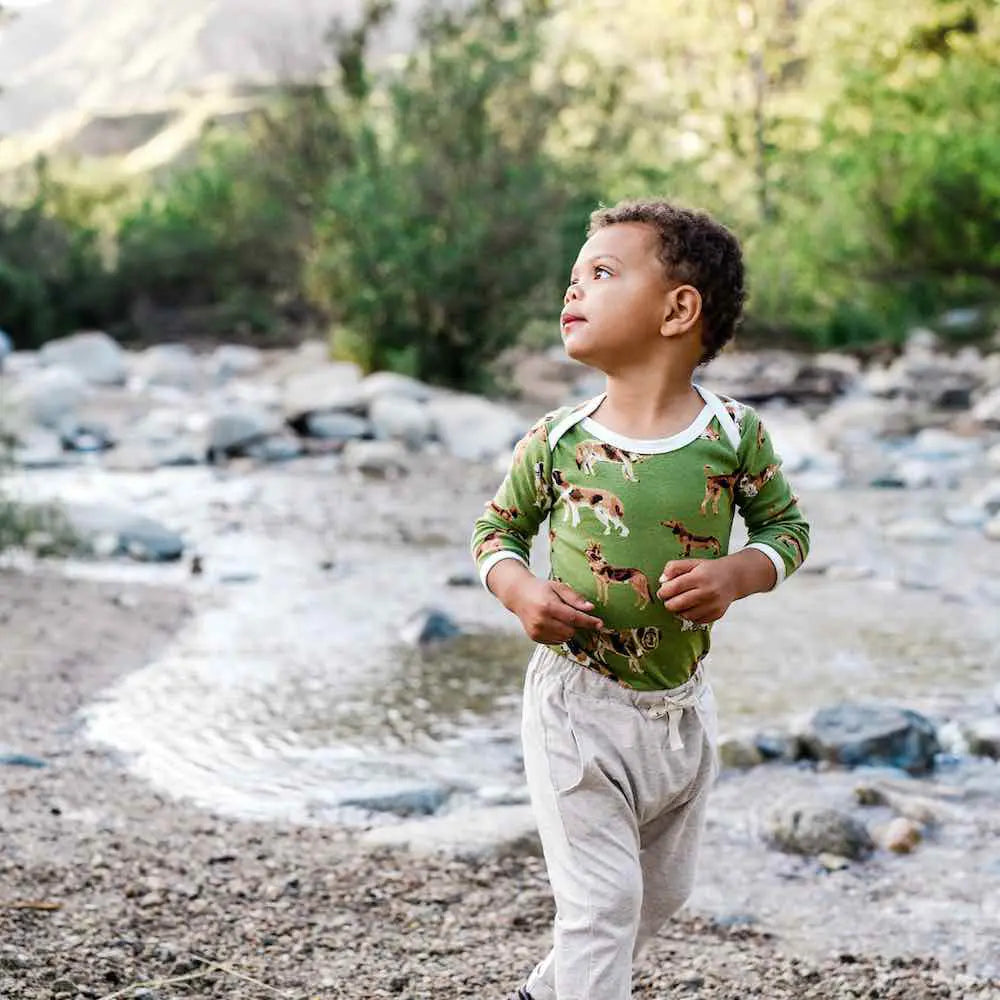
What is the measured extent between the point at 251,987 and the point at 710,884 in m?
1.31

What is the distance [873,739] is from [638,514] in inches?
104

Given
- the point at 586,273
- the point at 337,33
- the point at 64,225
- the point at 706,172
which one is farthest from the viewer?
the point at 706,172

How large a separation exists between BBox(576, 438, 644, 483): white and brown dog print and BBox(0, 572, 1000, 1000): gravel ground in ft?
3.61

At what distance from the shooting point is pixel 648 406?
230 cm

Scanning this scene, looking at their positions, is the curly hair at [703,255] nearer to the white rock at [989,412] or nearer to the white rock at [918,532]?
the white rock at [918,532]

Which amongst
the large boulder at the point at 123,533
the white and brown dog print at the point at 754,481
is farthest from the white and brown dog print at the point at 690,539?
the large boulder at the point at 123,533

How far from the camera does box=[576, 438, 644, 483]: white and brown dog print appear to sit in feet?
7.34

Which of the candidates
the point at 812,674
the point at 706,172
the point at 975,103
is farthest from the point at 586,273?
the point at 706,172

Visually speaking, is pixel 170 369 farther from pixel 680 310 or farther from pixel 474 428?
pixel 680 310

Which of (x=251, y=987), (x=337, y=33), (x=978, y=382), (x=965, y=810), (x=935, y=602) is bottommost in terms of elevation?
(x=978, y=382)

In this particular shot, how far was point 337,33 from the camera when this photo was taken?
17.3 metres

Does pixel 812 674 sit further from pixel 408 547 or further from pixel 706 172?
pixel 706 172

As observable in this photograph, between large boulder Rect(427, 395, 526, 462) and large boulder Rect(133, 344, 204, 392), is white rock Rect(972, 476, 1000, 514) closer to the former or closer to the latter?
large boulder Rect(427, 395, 526, 462)

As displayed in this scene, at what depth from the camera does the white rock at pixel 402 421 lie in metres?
12.4
